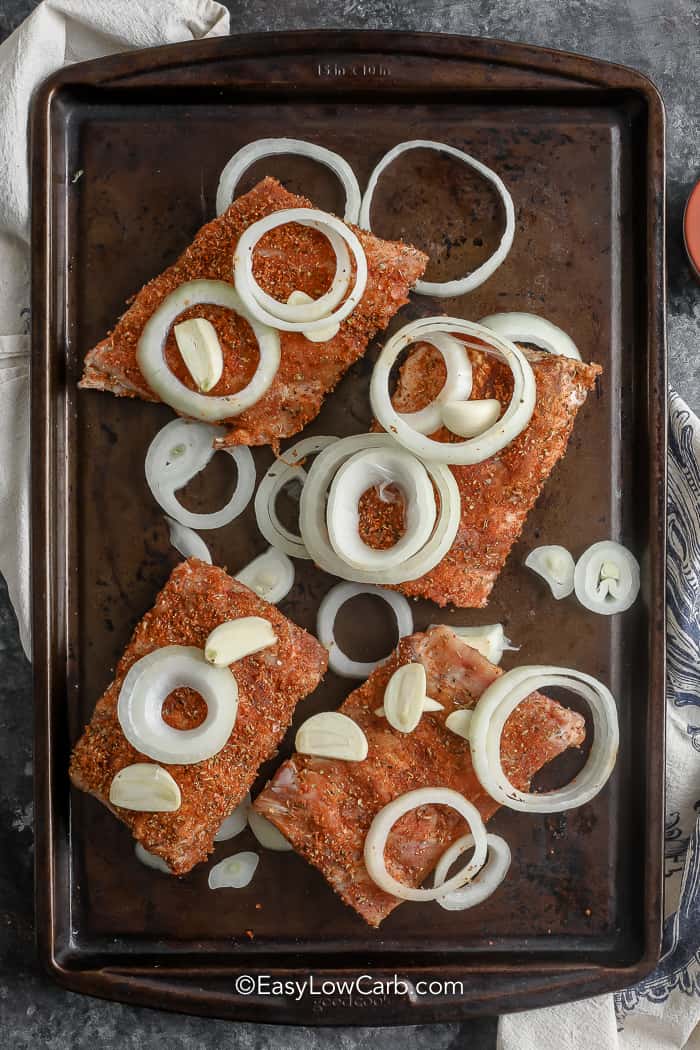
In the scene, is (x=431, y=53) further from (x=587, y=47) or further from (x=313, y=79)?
(x=587, y=47)

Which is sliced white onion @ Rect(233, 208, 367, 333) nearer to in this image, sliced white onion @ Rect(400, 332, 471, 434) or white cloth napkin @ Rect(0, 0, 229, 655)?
sliced white onion @ Rect(400, 332, 471, 434)

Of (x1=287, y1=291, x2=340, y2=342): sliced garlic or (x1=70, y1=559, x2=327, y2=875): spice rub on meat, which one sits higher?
(x1=287, y1=291, x2=340, y2=342): sliced garlic

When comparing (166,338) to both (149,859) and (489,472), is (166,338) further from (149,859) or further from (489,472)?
(149,859)

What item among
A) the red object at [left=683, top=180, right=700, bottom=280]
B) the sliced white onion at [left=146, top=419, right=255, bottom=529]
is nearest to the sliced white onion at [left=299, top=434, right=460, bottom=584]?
the sliced white onion at [left=146, top=419, right=255, bottom=529]

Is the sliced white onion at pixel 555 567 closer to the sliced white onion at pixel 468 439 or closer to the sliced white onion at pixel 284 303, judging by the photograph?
the sliced white onion at pixel 468 439

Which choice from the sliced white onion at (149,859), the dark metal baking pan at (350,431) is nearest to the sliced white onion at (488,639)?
the dark metal baking pan at (350,431)

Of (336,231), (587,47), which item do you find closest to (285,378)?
(336,231)

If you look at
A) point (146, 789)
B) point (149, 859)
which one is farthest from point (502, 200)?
point (149, 859)
